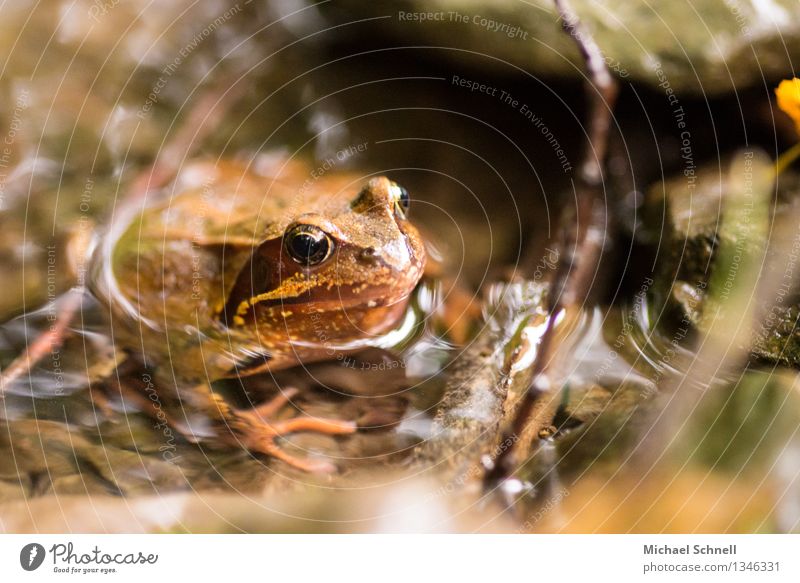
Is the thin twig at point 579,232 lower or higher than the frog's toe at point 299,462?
higher

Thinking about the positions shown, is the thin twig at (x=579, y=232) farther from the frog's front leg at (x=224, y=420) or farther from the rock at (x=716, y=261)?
A: the frog's front leg at (x=224, y=420)

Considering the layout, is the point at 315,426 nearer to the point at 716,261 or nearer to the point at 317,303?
the point at 317,303

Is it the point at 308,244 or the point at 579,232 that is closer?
the point at 308,244

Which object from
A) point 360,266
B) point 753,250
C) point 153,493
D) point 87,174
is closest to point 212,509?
point 153,493

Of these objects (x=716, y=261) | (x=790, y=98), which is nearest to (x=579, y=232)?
(x=716, y=261)

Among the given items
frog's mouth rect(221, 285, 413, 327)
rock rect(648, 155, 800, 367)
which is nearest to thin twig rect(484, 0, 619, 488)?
rock rect(648, 155, 800, 367)

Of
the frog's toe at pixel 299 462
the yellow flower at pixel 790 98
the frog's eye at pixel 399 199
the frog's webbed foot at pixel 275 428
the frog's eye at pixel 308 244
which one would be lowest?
the frog's toe at pixel 299 462

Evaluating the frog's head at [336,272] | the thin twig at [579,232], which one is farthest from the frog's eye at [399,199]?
the thin twig at [579,232]

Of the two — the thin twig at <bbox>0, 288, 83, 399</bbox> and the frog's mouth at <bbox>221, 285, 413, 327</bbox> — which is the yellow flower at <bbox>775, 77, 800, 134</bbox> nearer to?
the frog's mouth at <bbox>221, 285, 413, 327</bbox>
